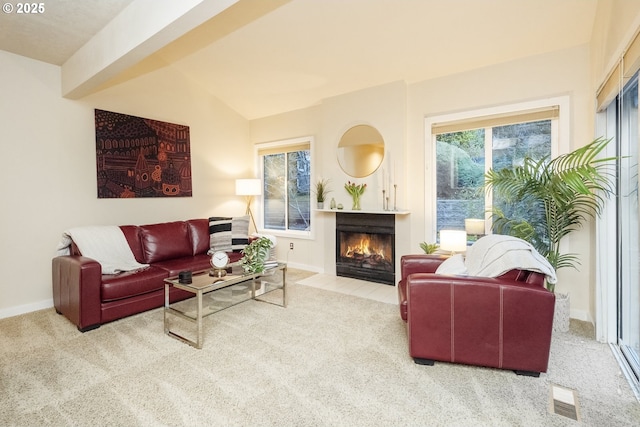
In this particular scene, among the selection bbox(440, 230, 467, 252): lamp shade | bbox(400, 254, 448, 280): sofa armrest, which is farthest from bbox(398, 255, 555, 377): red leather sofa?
bbox(440, 230, 467, 252): lamp shade

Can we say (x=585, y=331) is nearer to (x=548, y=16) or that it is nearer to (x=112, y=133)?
(x=548, y=16)

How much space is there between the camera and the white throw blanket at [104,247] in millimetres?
3217

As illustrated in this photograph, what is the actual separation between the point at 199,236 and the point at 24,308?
74.4 inches

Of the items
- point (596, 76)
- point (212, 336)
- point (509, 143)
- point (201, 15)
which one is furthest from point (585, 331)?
point (201, 15)

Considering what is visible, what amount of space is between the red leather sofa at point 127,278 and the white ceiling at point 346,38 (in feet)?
6.82

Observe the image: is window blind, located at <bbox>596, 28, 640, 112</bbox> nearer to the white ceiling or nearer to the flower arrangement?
the white ceiling

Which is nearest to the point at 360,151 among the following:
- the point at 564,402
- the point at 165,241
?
the point at 165,241

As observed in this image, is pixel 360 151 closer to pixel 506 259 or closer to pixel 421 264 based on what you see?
pixel 421 264

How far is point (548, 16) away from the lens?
277 centimetres

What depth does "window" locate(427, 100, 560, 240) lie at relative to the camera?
130 inches

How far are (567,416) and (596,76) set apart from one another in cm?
270

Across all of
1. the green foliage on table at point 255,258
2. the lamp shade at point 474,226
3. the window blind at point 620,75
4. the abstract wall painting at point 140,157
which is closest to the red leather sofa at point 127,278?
the abstract wall painting at point 140,157

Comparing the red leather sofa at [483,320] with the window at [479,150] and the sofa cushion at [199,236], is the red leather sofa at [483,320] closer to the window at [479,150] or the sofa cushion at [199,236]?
the window at [479,150]

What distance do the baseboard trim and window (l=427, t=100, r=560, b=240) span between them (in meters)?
4.52
